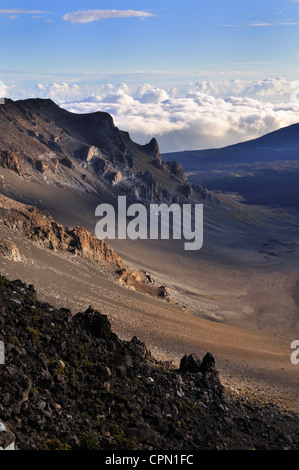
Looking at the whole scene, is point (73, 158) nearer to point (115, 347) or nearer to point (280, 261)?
point (280, 261)

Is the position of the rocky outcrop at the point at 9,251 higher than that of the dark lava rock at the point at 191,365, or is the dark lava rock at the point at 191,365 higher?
the rocky outcrop at the point at 9,251

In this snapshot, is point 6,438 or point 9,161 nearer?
point 6,438

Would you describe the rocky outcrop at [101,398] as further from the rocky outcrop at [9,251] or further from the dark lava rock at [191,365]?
the rocky outcrop at [9,251]

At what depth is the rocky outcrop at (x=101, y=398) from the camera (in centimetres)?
1447

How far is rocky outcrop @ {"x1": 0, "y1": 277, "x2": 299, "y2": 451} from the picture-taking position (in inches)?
570

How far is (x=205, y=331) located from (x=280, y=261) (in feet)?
175

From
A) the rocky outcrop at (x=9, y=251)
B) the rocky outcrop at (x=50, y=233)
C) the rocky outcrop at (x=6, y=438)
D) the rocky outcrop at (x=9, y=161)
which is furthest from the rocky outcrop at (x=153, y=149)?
the rocky outcrop at (x=6, y=438)

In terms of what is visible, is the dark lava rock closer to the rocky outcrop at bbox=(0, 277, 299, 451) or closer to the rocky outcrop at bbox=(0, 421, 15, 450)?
the rocky outcrop at bbox=(0, 277, 299, 451)

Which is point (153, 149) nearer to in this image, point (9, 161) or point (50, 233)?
point (9, 161)

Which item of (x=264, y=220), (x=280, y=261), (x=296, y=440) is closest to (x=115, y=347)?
(x=296, y=440)

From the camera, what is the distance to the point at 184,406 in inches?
774

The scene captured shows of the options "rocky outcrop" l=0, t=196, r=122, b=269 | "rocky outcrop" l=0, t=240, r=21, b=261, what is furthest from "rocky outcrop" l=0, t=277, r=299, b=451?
"rocky outcrop" l=0, t=196, r=122, b=269

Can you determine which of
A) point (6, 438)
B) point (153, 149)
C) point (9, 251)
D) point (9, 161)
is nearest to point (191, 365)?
point (6, 438)

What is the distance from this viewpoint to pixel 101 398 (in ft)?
56.7
